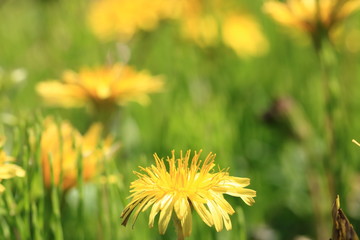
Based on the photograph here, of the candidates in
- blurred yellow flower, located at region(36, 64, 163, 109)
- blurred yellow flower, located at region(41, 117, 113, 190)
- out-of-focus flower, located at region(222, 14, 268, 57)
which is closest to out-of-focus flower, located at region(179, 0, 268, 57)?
out-of-focus flower, located at region(222, 14, 268, 57)

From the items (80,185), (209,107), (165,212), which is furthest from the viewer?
(209,107)

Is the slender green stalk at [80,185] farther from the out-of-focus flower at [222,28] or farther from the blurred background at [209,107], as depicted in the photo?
the out-of-focus flower at [222,28]

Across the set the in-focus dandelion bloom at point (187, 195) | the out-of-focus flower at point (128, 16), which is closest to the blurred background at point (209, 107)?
the out-of-focus flower at point (128, 16)

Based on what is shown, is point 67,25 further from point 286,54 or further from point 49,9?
point 286,54

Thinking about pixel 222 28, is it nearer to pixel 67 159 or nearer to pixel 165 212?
pixel 67 159

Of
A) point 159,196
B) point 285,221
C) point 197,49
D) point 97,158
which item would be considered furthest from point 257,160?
point 159,196

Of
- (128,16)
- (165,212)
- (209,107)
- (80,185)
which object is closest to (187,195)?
(165,212)
